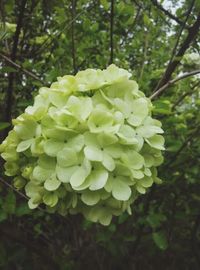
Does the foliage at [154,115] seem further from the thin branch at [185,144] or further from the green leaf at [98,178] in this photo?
the green leaf at [98,178]

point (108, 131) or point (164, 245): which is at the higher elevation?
point (108, 131)

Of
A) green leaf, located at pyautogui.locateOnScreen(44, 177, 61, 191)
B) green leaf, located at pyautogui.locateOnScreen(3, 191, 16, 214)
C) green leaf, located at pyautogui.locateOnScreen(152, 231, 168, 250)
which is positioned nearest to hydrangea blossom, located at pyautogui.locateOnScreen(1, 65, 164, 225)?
green leaf, located at pyautogui.locateOnScreen(44, 177, 61, 191)

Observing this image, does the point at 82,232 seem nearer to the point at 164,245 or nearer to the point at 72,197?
the point at 164,245

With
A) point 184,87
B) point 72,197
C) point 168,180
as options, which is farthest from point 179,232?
point 72,197

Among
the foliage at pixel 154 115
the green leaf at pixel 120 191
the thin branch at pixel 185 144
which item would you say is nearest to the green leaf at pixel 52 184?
the green leaf at pixel 120 191

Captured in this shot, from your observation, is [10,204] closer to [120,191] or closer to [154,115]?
[154,115]

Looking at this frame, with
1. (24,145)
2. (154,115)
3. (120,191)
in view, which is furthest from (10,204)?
(120,191)

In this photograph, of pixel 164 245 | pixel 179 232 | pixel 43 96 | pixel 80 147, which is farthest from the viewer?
pixel 179 232
